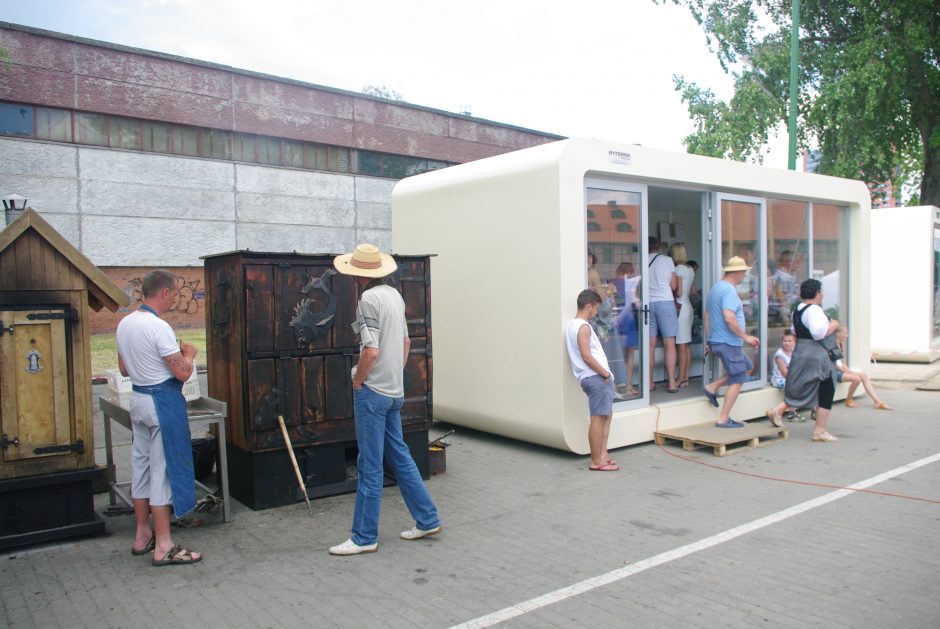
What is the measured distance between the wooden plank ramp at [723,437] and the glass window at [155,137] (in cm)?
1862

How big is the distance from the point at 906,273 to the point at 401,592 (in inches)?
555

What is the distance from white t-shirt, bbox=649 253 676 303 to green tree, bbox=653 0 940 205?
10.1m

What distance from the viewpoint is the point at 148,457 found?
4.80 metres

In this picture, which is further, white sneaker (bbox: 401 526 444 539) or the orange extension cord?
the orange extension cord

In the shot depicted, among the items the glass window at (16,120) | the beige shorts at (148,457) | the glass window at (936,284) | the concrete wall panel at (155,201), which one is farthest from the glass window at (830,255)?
the glass window at (16,120)

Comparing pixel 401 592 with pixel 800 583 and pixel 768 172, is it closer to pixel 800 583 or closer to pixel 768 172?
pixel 800 583

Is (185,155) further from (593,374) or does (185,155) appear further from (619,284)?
(593,374)

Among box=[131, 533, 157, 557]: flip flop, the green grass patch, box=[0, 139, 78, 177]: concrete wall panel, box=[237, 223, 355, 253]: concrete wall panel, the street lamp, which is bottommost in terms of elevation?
box=[131, 533, 157, 557]: flip flop

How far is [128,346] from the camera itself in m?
4.71

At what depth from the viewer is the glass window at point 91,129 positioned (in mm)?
20102

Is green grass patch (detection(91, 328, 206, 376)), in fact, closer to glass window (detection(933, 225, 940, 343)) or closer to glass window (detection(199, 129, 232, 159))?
glass window (detection(199, 129, 232, 159))

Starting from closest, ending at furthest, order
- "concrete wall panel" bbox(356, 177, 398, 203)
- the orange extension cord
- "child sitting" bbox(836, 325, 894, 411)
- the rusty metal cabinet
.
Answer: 1. the rusty metal cabinet
2. the orange extension cord
3. "child sitting" bbox(836, 325, 894, 411)
4. "concrete wall panel" bbox(356, 177, 398, 203)

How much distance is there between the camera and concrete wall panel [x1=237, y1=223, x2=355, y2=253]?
922 inches

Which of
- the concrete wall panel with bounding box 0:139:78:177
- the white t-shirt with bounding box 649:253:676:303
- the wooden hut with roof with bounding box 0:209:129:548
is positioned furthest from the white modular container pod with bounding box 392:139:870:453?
the concrete wall panel with bounding box 0:139:78:177
